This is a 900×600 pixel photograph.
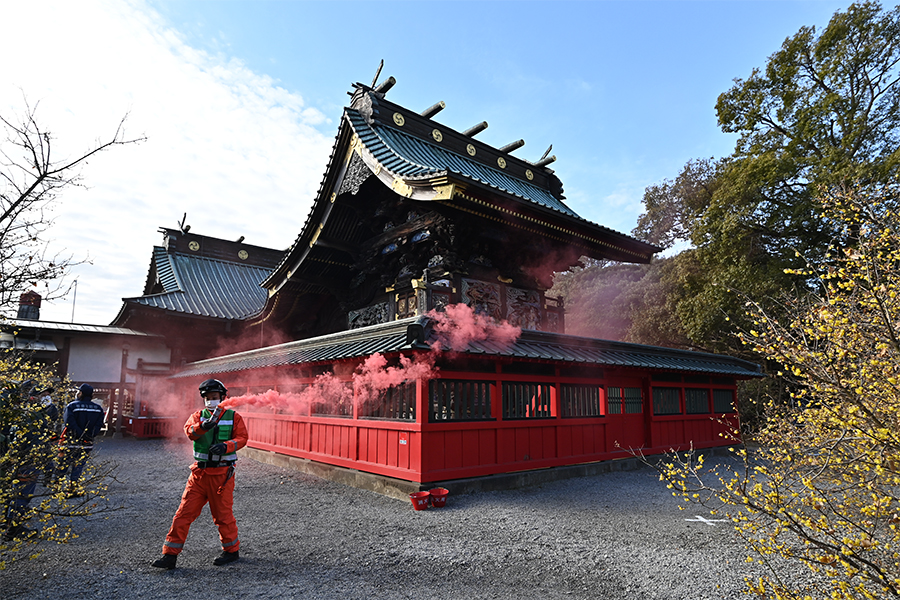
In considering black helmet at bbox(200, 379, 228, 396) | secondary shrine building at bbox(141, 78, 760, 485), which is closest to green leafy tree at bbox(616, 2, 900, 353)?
secondary shrine building at bbox(141, 78, 760, 485)

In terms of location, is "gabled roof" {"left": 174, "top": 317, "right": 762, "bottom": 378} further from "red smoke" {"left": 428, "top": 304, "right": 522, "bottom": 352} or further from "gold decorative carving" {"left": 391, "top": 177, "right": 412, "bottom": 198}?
"gold decorative carving" {"left": 391, "top": 177, "right": 412, "bottom": 198}

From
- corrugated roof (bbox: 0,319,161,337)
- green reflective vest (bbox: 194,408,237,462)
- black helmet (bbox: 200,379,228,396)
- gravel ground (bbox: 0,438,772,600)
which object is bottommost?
gravel ground (bbox: 0,438,772,600)

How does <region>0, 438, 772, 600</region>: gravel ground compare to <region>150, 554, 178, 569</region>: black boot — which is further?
<region>150, 554, 178, 569</region>: black boot

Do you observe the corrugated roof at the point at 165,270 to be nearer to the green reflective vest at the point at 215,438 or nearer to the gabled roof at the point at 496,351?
the gabled roof at the point at 496,351

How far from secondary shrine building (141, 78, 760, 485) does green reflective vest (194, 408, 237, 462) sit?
2423 mm

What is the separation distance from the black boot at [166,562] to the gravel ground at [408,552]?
57 millimetres

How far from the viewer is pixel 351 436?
8.71 meters

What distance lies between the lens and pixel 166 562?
178 inches

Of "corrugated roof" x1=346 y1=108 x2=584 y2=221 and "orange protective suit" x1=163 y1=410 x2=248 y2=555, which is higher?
"corrugated roof" x1=346 y1=108 x2=584 y2=221

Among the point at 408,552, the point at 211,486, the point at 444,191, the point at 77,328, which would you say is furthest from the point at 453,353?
the point at 77,328

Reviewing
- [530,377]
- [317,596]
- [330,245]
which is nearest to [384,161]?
[330,245]

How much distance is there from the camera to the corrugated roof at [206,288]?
17.2 m

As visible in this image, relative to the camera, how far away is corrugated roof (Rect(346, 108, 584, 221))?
904 centimetres

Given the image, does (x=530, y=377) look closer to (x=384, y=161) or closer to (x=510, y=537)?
(x=510, y=537)
